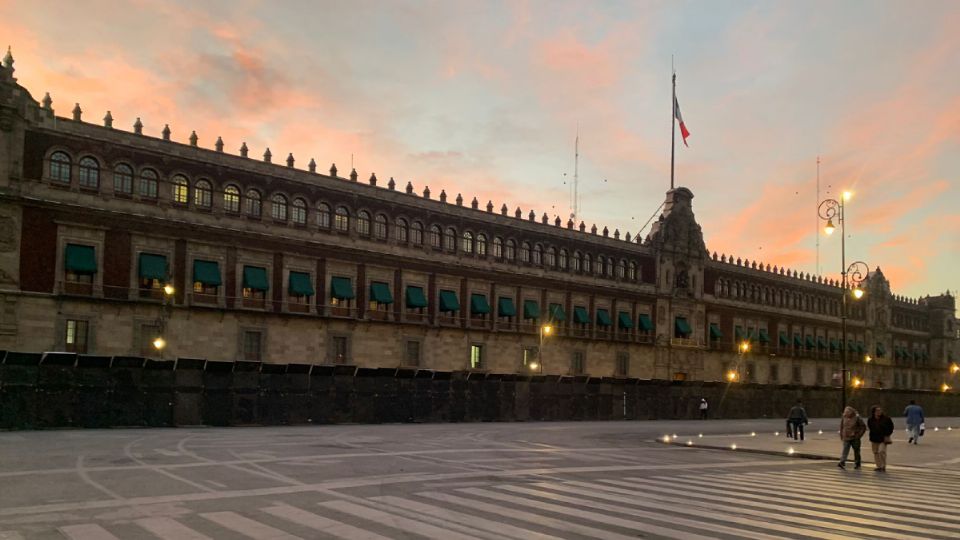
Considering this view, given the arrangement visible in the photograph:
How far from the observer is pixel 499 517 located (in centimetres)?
1312

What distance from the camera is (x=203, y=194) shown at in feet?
175

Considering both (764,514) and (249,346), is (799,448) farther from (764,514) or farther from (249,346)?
(249,346)

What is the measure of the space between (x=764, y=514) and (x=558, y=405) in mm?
38149

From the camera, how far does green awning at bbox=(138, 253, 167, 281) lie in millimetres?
50250

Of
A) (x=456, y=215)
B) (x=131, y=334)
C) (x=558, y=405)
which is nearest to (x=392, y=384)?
(x=558, y=405)

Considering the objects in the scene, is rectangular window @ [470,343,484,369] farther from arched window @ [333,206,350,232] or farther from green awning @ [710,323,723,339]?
green awning @ [710,323,723,339]

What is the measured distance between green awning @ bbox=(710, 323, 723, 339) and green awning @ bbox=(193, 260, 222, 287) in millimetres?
55997

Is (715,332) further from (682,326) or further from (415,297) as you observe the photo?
(415,297)

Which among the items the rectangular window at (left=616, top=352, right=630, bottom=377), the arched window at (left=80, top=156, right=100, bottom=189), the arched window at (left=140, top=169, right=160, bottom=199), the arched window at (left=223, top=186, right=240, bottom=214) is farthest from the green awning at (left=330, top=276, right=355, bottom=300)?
the rectangular window at (left=616, top=352, right=630, bottom=377)

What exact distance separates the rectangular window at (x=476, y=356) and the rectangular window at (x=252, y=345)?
18.9 meters

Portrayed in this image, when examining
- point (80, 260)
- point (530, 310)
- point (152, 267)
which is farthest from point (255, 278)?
point (530, 310)

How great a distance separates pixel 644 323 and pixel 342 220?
3576 cm

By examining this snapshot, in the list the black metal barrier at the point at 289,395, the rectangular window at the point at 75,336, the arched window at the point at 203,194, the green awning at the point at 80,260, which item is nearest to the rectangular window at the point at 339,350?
the black metal barrier at the point at 289,395

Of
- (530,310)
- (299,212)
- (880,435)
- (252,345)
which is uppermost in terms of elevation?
(299,212)
